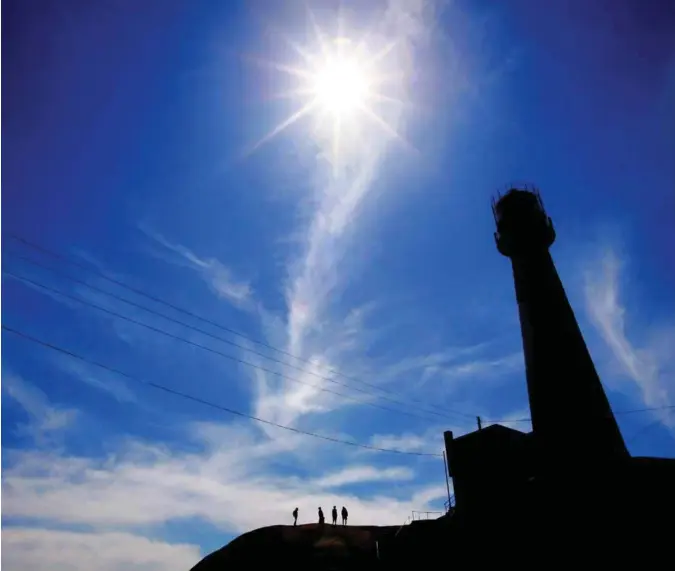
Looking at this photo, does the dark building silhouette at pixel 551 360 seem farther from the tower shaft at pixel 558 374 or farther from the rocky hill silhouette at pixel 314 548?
the rocky hill silhouette at pixel 314 548

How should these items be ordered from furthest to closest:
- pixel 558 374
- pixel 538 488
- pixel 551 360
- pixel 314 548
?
pixel 314 548 < pixel 551 360 < pixel 558 374 < pixel 538 488

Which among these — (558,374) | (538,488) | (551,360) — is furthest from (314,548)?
(551,360)

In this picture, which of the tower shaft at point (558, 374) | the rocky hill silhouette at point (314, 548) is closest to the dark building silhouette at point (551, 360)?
the tower shaft at point (558, 374)

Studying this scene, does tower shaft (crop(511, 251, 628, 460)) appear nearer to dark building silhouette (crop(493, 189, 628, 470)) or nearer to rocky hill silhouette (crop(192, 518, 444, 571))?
dark building silhouette (crop(493, 189, 628, 470))

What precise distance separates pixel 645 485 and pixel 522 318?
8.56 m

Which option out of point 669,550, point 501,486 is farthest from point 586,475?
point 501,486

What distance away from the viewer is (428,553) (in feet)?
61.2

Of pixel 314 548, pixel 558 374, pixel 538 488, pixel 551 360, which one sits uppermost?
pixel 551 360

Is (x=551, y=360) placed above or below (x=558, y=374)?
above

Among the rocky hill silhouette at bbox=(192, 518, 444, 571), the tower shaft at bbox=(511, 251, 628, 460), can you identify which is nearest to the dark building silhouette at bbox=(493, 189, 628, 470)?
the tower shaft at bbox=(511, 251, 628, 460)

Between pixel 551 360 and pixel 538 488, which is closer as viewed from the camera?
pixel 538 488

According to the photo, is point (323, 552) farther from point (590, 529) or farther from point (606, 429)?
point (606, 429)

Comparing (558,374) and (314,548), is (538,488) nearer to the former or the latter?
(558,374)

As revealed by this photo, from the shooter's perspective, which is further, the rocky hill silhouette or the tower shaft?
the rocky hill silhouette
